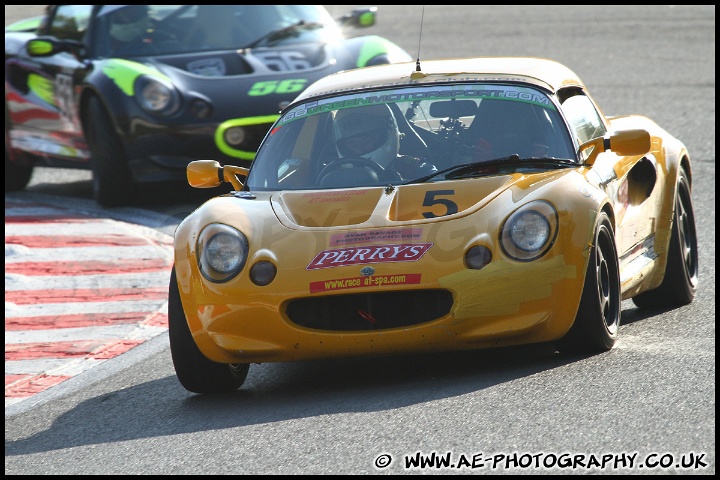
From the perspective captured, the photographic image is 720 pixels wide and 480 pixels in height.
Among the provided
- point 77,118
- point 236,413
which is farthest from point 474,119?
point 77,118

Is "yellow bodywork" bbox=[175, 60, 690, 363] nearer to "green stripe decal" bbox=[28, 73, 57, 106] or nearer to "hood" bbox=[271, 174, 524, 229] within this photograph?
"hood" bbox=[271, 174, 524, 229]

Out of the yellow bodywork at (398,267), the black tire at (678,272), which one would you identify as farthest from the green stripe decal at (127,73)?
the yellow bodywork at (398,267)

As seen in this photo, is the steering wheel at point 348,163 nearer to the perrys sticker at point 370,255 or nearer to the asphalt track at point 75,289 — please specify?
the perrys sticker at point 370,255

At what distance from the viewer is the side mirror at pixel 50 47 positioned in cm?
1052

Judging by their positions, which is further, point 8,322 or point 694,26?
point 694,26

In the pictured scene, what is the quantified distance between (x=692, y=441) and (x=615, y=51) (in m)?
14.4

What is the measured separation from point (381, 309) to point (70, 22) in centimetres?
717

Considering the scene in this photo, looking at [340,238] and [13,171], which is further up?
[340,238]

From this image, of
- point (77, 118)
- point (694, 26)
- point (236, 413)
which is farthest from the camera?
point (694, 26)

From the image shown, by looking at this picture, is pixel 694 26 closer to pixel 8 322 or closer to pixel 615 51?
pixel 615 51

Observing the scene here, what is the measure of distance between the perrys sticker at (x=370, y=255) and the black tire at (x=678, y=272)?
1.94m

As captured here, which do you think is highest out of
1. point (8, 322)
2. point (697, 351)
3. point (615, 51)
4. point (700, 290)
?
point (697, 351)

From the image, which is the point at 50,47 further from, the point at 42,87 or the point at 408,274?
the point at 408,274

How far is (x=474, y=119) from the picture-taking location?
604 cm
